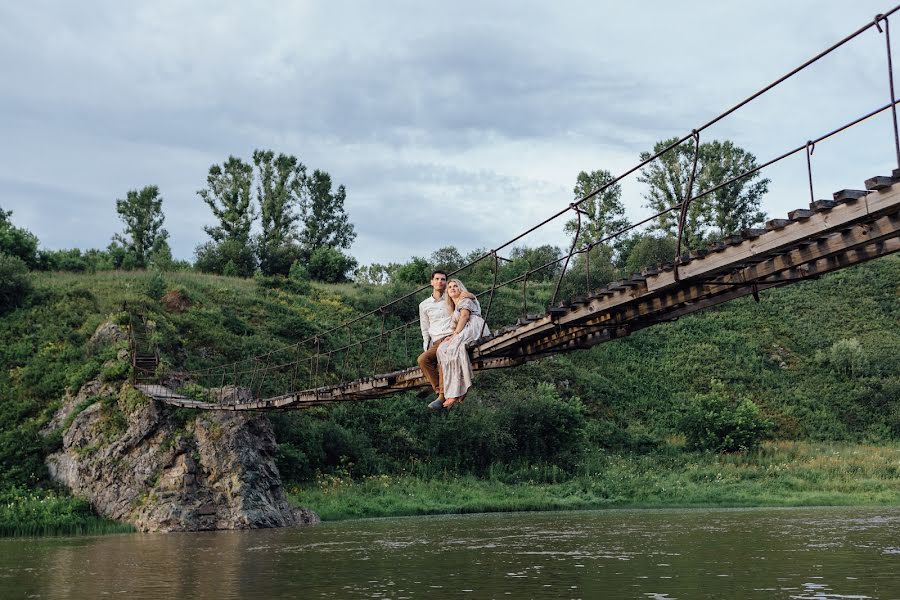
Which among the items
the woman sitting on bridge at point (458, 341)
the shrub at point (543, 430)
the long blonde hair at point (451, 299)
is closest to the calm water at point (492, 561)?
the woman sitting on bridge at point (458, 341)

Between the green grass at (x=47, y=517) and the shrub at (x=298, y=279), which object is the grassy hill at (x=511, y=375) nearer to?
the shrub at (x=298, y=279)

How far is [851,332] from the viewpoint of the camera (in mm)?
46469

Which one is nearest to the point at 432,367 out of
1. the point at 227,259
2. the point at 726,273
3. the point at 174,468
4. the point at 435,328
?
the point at 435,328

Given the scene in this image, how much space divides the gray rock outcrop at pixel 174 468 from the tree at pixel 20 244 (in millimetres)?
19323

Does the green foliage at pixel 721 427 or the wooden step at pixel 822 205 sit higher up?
the wooden step at pixel 822 205

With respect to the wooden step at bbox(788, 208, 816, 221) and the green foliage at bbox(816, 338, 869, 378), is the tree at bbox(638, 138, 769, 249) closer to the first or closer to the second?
the green foliage at bbox(816, 338, 869, 378)

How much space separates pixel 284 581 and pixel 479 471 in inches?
746

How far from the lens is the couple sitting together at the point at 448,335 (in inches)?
479

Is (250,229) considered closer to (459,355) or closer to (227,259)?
(227,259)

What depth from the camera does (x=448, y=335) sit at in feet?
41.2

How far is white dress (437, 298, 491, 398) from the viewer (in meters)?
12.1

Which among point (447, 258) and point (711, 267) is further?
point (447, 258)

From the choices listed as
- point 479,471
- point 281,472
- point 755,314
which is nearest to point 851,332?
point 755,314

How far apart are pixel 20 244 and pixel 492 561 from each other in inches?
1370
